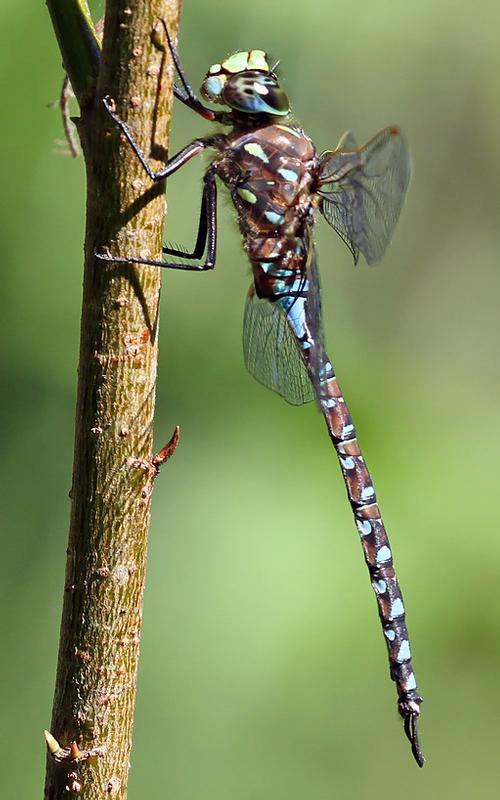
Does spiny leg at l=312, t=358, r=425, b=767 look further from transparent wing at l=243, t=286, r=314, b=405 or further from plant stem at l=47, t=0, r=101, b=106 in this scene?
Answer: plant stem at l=47, t=0, r=101, b=106

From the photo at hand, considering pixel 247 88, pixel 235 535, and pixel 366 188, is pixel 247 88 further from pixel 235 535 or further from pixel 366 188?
pixel 235 535

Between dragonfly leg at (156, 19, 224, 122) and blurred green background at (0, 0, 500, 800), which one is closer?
dragonfly leg at (156, 19, 224, 122)

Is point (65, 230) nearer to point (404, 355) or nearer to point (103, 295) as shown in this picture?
point (404, 355)

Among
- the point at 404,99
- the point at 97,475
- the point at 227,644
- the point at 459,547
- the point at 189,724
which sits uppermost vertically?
the point at 404,99

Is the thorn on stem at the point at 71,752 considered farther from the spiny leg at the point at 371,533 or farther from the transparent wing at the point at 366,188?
the transparent wing at the point at 366,188

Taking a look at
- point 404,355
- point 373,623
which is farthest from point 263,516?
point 404,355

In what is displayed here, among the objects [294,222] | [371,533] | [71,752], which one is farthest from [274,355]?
[71,752]

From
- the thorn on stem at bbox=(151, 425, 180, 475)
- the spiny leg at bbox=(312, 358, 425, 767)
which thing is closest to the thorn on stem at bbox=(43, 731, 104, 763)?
the thorn on stem at bbox=(151, 425, 180, 475)
